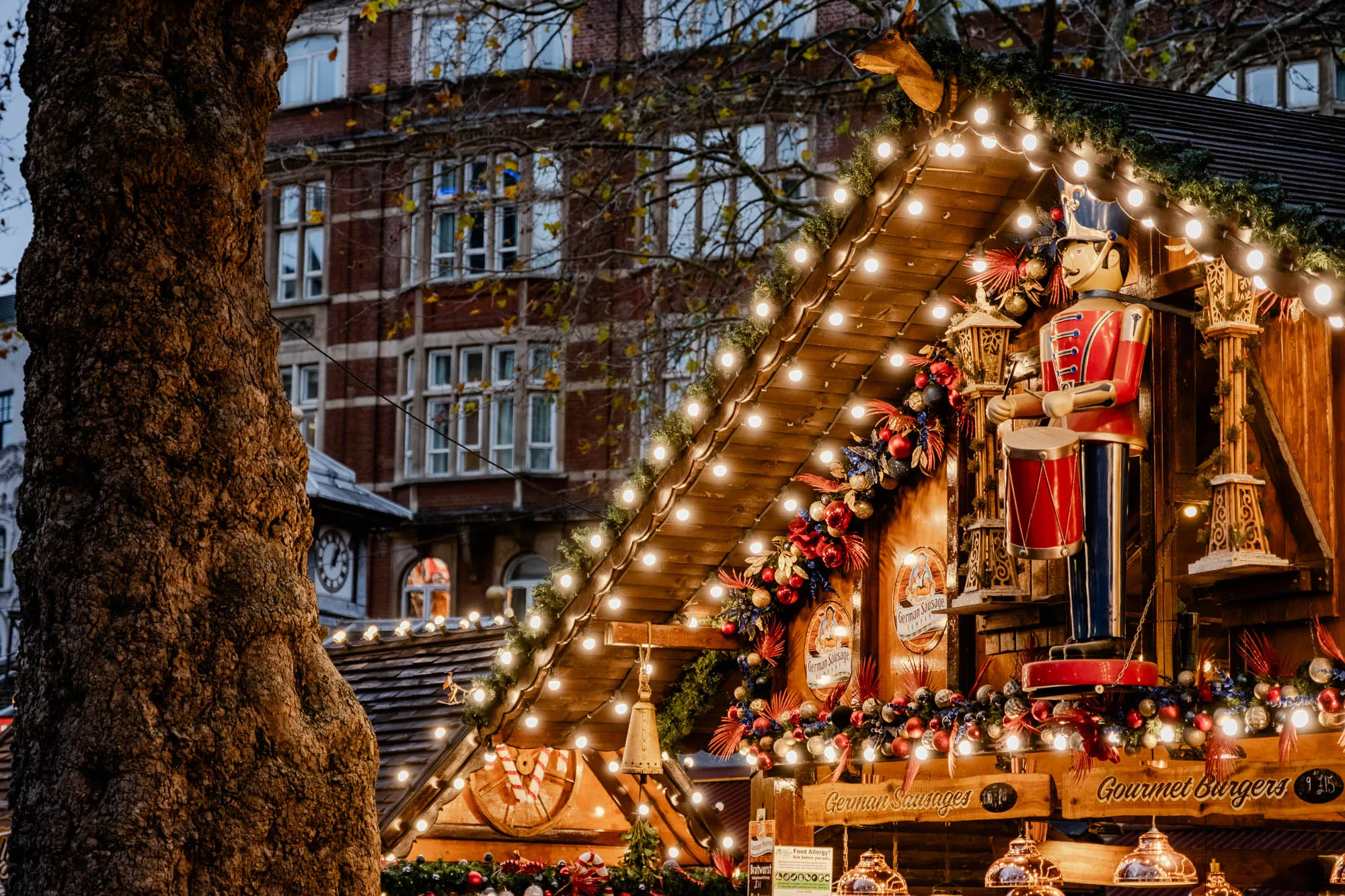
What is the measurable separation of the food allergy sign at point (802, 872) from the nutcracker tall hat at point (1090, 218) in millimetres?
3744

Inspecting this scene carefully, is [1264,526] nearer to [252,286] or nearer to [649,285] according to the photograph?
[252,286]

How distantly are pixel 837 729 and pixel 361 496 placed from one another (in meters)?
20.9

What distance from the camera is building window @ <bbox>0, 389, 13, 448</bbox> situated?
115 ft

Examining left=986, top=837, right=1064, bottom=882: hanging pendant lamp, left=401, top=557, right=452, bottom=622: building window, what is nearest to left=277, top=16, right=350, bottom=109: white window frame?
left=401, top=557, right=452, bottom=622: building window

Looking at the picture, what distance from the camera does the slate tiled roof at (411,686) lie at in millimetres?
12047

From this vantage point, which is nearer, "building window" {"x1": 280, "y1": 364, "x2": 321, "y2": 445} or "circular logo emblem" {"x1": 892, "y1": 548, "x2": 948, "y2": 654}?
"circular logo emblem" {"x1": 892, "y1": 548, "x2": 948, "y2": 654}

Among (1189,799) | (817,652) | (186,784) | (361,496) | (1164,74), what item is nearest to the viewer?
(186,784)

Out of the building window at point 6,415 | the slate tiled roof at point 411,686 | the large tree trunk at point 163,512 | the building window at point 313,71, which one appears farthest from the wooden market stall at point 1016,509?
the building window at point 6,415

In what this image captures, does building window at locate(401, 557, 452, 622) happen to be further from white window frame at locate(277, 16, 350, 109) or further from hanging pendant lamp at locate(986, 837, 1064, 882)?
hanging pendant lamp at locate(986, 837, 1064, 882)

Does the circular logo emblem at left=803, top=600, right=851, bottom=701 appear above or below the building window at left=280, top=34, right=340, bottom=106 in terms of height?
below

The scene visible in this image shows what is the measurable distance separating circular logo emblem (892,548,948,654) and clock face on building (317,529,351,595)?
2081 centimetres

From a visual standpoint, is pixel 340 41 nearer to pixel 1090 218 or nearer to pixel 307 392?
pixel 307 392

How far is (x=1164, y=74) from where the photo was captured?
18.2m

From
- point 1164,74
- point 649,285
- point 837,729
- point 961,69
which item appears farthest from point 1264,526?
point 649,285
